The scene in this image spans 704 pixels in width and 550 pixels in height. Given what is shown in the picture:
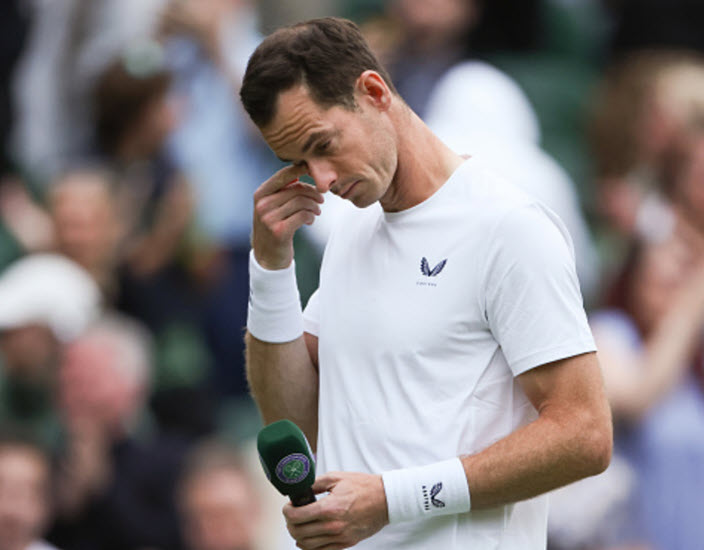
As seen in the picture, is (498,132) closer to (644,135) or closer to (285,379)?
(644,135)

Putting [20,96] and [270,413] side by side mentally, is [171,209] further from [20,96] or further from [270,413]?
[270,413]

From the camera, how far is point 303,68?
2945 millimetres

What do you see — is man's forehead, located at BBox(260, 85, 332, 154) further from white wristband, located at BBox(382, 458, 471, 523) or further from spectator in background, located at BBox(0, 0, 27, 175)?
spectator in background, located at BBox(0, 0, 27, 175)

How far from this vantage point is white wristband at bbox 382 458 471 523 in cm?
288

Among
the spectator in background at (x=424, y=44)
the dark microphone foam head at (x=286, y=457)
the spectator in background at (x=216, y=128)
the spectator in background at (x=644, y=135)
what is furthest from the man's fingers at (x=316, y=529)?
the spectator in background at (x=424, y=44)

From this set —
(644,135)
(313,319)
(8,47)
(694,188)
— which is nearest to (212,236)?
(8,47)

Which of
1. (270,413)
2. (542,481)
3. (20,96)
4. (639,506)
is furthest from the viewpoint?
(20,96)

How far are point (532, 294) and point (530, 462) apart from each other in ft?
1.22

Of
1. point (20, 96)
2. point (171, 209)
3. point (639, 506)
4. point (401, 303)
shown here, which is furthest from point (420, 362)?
point (20, 96)

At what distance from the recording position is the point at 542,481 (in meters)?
2.85

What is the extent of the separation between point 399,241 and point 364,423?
45 centimetres

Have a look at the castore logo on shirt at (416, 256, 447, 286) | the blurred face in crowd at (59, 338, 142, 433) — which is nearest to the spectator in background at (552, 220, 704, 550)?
the blurred face in crowd at (59, 338, 142, 433)

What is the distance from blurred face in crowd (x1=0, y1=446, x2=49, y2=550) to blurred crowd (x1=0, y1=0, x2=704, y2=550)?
1 cm

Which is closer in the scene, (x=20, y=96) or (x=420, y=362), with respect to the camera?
(x=420, y=362)
